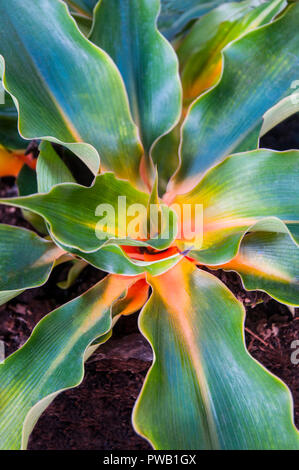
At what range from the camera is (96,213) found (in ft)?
2.07

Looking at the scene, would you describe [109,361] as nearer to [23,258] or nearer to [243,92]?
[23,258]

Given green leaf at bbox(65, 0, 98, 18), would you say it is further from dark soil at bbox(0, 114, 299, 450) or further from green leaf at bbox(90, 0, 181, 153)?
dark soil at bbox(0, 114, 299, 450)

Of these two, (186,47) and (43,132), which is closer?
(43,132)

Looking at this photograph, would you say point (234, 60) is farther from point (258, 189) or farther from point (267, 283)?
point (267, 283)

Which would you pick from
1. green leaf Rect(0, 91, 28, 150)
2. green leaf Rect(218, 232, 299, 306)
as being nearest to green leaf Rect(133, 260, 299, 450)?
green leaf Rect(218, 232, 299, 306)

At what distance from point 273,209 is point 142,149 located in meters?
0.24

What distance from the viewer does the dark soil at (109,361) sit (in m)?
0.77

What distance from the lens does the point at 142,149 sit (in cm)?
72

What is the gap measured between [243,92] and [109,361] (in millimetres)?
519

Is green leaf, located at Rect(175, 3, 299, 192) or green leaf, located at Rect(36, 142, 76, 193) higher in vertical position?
green leaf, located at Rect(175, 3, 299, 192)

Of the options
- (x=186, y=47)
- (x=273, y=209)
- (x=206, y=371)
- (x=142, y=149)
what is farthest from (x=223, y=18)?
(x=206, y=371)

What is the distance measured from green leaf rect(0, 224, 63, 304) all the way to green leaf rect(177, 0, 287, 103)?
1.44 feet

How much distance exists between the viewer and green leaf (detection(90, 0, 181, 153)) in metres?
0.71
